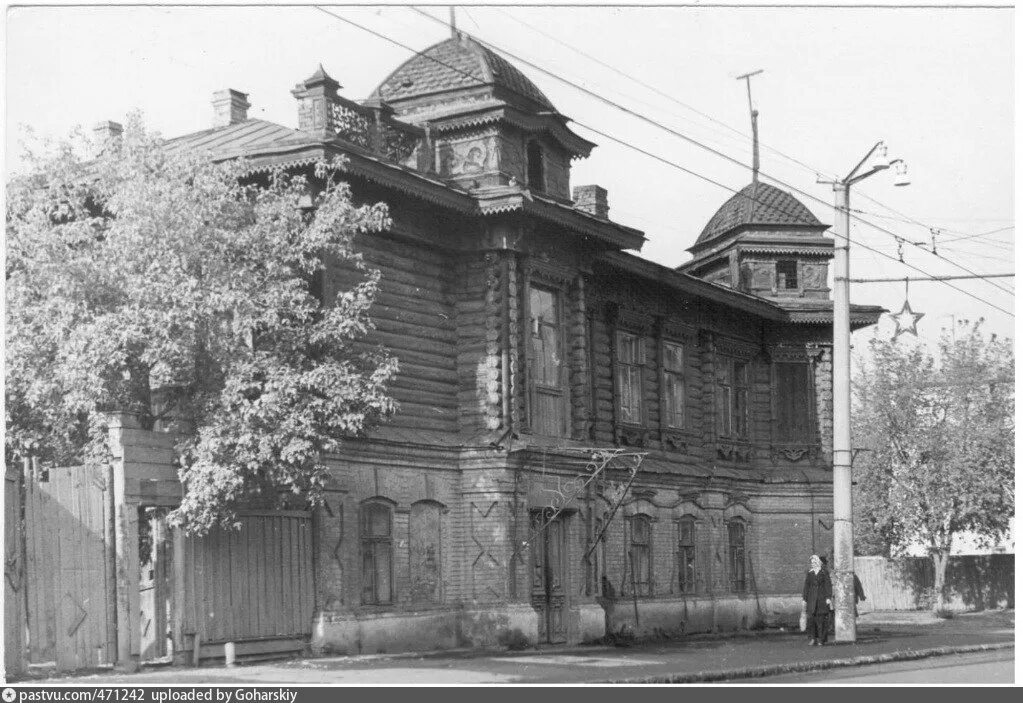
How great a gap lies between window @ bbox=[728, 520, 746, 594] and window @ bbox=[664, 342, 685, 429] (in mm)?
3072

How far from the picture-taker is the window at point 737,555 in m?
34.0

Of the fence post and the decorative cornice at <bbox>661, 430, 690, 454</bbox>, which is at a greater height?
the decorative cornice at <bbox>661, 430, 690, 454</bbox>

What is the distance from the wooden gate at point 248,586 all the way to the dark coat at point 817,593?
29.2 ft

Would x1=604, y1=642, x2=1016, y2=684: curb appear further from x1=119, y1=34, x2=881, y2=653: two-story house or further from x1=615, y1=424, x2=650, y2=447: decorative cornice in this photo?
x1=615, y1=424, x2=650, y2=447: decorative cornice

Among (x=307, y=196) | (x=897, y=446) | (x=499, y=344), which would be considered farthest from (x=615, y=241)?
(x=897, y=446)

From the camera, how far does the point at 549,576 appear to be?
86.9 feet

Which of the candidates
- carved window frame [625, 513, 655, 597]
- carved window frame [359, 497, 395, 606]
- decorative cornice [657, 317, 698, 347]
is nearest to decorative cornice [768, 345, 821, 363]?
decorative cornice [657, 317, 698, 347]

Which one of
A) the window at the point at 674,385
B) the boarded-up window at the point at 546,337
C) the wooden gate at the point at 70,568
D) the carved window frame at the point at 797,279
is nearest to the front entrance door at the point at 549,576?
the boarded-up window at the point at 546,337

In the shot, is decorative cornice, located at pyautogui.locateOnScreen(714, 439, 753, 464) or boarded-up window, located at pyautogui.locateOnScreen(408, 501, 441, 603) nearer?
boarded-up window, located at pyautogui.locateOnScreen(408, 501, 441, 603)

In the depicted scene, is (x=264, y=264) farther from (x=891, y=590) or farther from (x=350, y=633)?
(x=891, y=590)

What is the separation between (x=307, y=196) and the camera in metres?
21.8

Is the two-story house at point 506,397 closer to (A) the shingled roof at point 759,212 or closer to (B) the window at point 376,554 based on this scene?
(B) the window at point 376,554

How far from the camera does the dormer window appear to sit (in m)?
27.6

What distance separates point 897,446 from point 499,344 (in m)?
24.8
